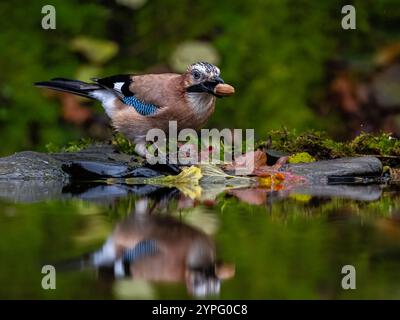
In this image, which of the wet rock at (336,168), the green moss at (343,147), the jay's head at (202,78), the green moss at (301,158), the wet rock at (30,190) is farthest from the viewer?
the jay's head at (202,78)

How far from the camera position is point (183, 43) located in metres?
8.98

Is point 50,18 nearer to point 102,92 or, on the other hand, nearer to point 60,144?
point 60,144

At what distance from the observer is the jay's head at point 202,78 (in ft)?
21.8

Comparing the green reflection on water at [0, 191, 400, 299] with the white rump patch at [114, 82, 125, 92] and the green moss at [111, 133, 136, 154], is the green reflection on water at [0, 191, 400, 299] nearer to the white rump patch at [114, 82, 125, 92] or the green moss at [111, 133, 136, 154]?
the green moss at [111, 133, 136, 154]

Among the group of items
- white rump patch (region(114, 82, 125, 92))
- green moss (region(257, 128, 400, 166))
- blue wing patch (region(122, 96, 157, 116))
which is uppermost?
white rump patch (region(114, 82, 125, 92))

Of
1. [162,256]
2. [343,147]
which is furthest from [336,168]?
[162,256]

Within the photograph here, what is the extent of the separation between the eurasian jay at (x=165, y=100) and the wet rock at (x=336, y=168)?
2.49ft

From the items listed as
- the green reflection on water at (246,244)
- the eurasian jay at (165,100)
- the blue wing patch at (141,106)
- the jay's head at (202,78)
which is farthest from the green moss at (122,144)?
the green reflection on water at (246,244)

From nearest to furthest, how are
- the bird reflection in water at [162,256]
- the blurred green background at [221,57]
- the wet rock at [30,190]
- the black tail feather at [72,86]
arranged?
the bird reflection in water at [162,256] < the wet rock at [30,190] < the black tail feather at [72,86] < the blurred green background at [221,57]

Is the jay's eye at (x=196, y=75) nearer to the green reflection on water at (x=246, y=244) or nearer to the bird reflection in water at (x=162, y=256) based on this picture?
the green reflection on water at (x=246, y=244)

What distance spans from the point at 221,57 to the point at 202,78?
2.21m

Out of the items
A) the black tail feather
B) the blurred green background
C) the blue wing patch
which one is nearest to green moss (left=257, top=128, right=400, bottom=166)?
the blue wing patch

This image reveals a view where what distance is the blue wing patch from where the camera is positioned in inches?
266

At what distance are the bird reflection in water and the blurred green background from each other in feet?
14.6
